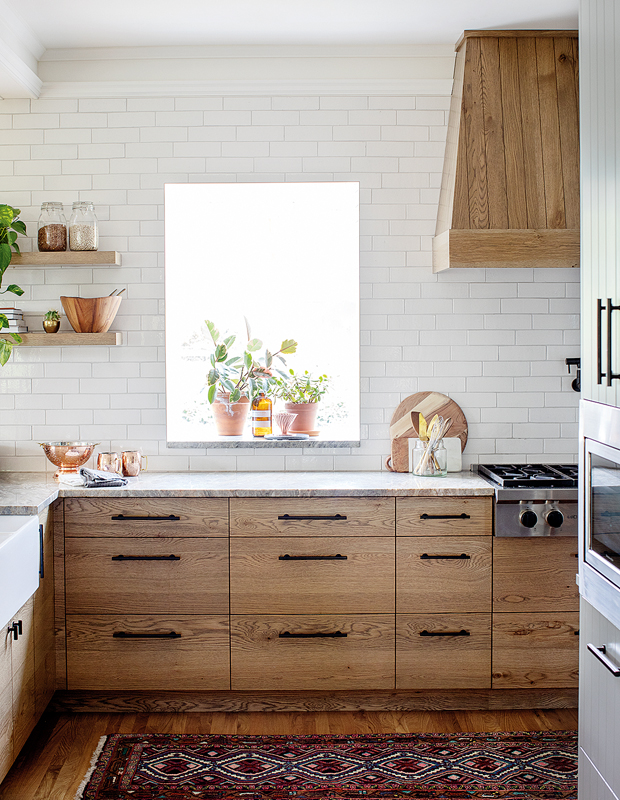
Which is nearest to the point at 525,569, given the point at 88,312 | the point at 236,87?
the point at 88,312

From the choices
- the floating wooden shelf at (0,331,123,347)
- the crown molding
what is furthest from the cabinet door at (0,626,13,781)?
the crown molding

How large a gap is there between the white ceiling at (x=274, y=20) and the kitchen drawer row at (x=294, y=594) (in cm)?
212

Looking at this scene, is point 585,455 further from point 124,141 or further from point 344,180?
point 124,141

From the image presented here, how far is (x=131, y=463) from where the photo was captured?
3244 millimetres

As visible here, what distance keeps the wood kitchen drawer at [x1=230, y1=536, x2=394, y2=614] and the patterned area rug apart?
520 mm

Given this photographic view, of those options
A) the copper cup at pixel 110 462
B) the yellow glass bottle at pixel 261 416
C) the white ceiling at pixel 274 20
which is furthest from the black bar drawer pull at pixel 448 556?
the white ceiling at pixel 274 20

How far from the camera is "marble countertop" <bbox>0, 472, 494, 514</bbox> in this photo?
A: 295 cm

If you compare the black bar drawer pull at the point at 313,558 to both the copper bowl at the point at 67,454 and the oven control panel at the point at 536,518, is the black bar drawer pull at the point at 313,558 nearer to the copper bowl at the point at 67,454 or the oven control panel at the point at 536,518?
the oven control panel at the point at 536,518

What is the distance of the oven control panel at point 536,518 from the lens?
2941 millimetres

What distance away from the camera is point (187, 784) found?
248 cm

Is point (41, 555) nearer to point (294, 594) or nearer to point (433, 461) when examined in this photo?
point (294, 594)

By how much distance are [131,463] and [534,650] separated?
200cm

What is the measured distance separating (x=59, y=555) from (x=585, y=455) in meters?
2.19

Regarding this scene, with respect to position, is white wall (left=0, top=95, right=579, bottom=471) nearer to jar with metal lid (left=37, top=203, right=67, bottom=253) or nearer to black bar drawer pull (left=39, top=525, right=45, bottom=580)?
jar with metal lid (left=37, top=203, right=67, bottom=253)
